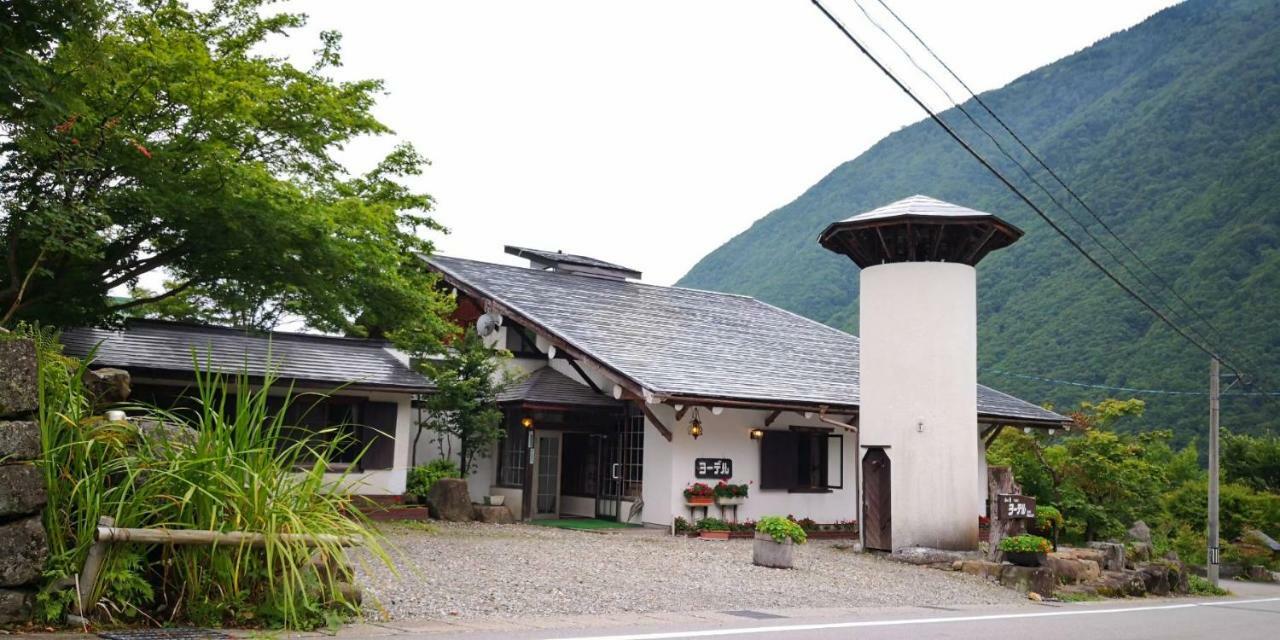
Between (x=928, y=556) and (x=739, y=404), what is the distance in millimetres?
4311

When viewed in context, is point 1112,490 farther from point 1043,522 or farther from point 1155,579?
point 1043,522

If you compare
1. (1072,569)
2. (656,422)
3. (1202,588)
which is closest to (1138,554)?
(1202,588)

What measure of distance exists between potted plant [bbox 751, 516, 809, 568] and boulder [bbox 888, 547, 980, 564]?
3282mm

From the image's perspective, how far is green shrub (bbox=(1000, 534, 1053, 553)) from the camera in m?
14.1


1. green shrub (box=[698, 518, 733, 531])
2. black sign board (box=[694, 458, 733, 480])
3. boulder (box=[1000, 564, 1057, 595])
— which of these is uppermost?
→ black sign board (box=[694, 458, 733, 480])

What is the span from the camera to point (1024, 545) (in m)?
14.1

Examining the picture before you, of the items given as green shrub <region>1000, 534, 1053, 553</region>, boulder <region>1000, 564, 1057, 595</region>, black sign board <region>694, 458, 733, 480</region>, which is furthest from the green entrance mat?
boulder <region>1000, 564, 1057, 595</region>

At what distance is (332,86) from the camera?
1545 centimetres

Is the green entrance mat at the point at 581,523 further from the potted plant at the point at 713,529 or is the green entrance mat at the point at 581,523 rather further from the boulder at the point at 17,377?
the boulder at the point at 17,377

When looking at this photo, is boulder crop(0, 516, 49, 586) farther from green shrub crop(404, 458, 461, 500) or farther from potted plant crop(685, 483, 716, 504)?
potted plant crop(685, 483, 716, 504)

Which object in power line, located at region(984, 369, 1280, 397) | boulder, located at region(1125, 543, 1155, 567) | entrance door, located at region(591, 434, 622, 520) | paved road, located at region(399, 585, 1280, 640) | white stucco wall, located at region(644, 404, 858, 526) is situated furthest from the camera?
power line, located at region(984, 369, 1280, 397)

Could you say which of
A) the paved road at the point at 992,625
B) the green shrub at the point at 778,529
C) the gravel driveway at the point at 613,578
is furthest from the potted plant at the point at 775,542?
the paved road at the point at 992,625

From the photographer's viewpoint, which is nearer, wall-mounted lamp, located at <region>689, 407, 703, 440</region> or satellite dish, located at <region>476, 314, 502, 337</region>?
wall-mounted lamp, located at <region>689, 407, 703, 440</region>

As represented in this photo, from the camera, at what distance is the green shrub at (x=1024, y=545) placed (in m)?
14.1
